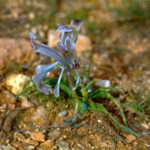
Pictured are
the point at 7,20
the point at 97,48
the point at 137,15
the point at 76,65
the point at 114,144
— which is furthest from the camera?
the point at 137,15

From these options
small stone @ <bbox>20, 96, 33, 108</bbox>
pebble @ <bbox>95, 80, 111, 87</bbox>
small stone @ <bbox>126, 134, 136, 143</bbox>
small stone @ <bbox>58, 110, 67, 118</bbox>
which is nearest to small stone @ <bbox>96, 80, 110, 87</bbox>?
pebble @ <bbox>95, 80, 111, 87</bbox>

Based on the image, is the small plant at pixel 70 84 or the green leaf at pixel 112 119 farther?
the green leaf at pixel 112 119

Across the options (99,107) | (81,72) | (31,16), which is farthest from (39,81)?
(31,16)

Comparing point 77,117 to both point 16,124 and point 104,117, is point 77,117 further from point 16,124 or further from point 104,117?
point 16,124

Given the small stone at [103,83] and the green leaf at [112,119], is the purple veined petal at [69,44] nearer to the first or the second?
the green leaf at [112,119]

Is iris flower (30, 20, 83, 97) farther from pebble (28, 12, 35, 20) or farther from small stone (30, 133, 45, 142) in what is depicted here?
pebble (28, 12, 35, 20)

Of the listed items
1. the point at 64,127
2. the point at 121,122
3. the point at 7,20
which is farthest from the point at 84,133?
the point at 7,20

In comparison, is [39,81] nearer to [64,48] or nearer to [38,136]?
[64,48]

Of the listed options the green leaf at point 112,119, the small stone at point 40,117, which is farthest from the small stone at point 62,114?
the green leaf at point 112,119
